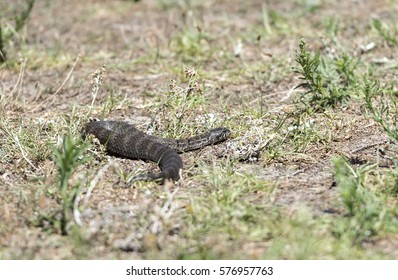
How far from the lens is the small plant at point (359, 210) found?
515 centimetres

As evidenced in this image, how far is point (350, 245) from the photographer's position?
5.05 metres

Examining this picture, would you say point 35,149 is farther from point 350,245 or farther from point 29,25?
point 29,25

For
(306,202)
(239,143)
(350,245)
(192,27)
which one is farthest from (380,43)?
(350,245)

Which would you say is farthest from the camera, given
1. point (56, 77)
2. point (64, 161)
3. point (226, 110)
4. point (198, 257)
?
point (56, 77)

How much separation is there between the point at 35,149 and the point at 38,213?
4.85ft

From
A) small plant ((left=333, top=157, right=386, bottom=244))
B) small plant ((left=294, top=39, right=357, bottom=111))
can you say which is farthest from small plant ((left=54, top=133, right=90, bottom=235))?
small plant ((left=294, top=39, right=357, bottom=111))

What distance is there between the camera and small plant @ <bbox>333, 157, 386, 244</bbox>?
203 inches

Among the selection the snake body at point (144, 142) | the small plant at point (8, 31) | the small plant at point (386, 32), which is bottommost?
the snake body at point (144, 142)

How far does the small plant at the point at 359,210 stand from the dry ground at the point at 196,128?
0.04 meters

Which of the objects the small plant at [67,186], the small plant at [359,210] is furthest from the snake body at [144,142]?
the small plant at [359,210]

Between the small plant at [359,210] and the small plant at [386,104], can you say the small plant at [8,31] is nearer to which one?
the small plant at [386,104]

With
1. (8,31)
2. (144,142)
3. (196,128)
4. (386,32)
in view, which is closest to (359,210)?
(144,142)

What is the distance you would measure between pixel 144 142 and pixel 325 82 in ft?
7.61

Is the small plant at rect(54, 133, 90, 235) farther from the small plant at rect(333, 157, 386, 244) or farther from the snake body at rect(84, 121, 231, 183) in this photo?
the small plant at rect(333, 157, 386, 244)
